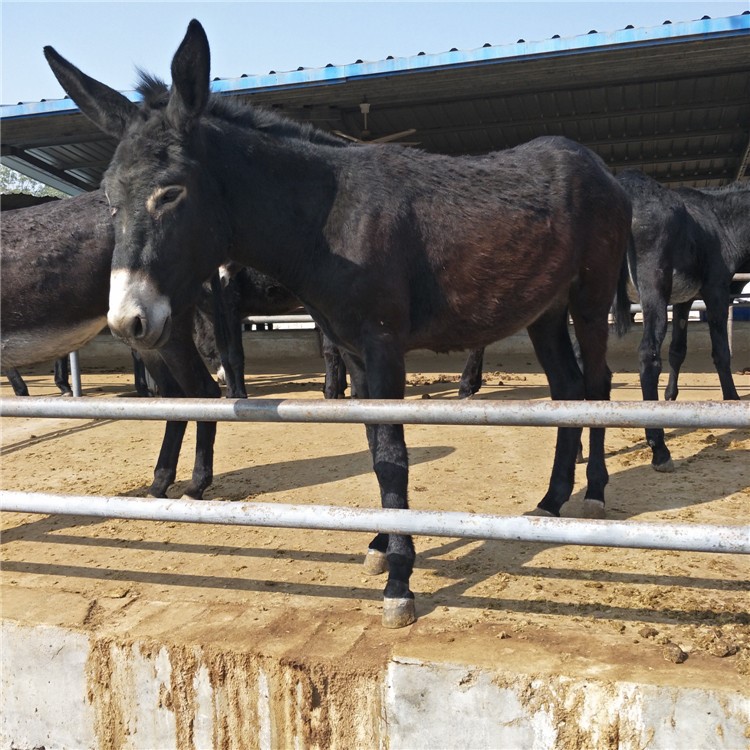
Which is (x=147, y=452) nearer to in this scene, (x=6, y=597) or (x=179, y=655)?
(x=6, y=597)

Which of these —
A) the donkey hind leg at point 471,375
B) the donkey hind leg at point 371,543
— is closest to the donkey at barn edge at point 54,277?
the donkey hind leg at point 371,543

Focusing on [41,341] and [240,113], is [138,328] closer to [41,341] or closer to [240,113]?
[240,113]

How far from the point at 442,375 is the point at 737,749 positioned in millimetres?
7934

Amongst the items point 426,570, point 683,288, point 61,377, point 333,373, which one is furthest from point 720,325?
point 61,377

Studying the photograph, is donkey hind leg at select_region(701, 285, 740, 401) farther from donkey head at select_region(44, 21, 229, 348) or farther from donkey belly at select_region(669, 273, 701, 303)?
donkey head at select_region(44, 21, 229, 348)

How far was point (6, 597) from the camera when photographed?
3.00 meters

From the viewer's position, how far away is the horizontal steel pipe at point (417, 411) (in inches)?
76.9

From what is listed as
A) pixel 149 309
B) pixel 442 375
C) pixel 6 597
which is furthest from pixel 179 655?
pixel 442 375

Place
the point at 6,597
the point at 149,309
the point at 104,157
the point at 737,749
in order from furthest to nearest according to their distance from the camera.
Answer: the point at 104,157 < the point at 6,597 < the point at 149,309 < the point at 737,749

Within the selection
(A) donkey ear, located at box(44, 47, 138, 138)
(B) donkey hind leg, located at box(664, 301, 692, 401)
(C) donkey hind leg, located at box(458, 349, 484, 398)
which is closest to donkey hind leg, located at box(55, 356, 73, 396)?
(C) donkey hind leg, located at box(458, 349, 484, 398)

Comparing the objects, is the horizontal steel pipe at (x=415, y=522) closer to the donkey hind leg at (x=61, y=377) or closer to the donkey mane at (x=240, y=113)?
the donkey mane at (x=240, y=113)

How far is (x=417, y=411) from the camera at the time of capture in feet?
7.01

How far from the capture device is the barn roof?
7605mm

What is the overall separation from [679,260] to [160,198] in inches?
189
